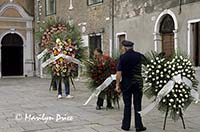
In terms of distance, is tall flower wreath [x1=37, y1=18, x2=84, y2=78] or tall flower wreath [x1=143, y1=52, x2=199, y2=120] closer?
tall flower wreath [x1=143, y1=52, x2=199, y2=120]

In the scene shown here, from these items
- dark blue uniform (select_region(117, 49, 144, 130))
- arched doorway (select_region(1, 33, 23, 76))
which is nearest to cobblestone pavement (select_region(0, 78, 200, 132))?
dark blue uniform (select_region(117, 49, 144, 130))

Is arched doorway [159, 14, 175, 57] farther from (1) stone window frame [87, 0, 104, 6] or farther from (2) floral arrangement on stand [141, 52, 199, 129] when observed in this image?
(2) floral arrangement on stand [141, 52, 199, 129]

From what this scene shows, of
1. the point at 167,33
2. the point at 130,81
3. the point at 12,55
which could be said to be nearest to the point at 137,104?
the point at 130,81

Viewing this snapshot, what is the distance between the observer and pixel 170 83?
598 cm

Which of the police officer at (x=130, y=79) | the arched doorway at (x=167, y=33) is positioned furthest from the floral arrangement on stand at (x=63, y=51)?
the police officer at (x=130, y=79)

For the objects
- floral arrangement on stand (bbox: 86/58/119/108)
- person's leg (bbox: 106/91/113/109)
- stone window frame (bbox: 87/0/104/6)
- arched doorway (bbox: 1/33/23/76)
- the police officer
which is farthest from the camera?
arched doorway (bbox: 1/33/23/76)

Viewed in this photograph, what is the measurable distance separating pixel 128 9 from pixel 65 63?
541 centimetres

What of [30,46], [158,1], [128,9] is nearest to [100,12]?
[128,9]

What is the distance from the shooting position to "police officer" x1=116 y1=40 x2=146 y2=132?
6203mm

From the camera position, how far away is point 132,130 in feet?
20.8

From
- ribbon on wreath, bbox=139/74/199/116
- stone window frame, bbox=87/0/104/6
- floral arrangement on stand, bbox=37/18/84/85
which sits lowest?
ribbon on wreath, bbox=139/74/199/116

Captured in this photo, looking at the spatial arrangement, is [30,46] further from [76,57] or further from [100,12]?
[76,57]

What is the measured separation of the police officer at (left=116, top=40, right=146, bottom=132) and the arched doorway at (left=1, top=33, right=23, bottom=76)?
2054 centimetres

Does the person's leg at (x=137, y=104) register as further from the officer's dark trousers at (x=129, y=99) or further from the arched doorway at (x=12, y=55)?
the arched doorway at (x=12, y=55)
